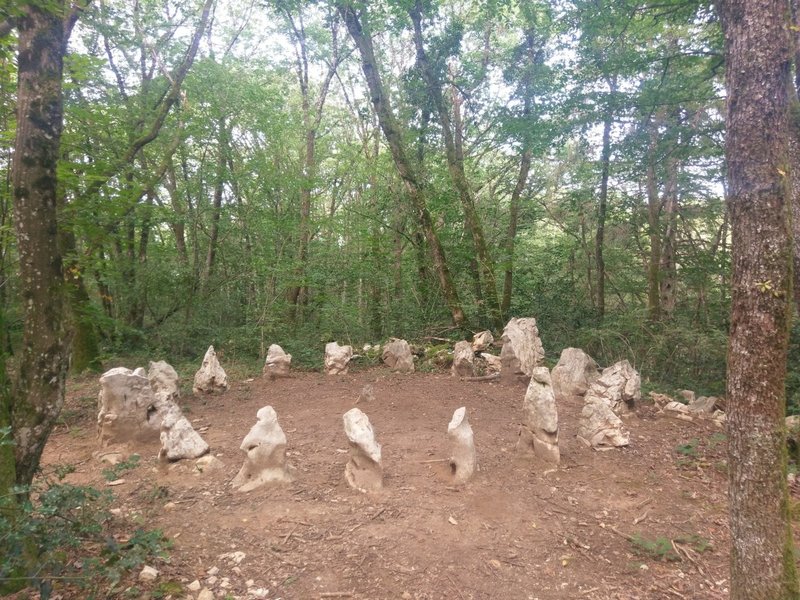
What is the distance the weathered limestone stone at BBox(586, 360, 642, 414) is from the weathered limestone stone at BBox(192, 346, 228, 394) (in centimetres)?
507

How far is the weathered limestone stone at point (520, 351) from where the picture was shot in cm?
721

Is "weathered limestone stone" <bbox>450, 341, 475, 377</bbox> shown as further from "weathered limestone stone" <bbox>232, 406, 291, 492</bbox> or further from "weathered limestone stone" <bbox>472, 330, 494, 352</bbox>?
"weathered limestone stone" <bbox>232, 406, 291, 492</bbox>

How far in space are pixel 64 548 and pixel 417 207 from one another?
7.37 m

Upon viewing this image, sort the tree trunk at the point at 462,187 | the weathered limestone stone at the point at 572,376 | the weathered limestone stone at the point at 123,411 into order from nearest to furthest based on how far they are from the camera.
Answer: the weathered limestone stone at the point at 123,411, the weathered limestone stone at the point at 572,376, the tree trunk at the point at 462,187

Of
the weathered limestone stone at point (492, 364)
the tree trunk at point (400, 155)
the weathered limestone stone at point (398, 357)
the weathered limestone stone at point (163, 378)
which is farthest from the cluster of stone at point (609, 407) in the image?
the weathered limestone stone at point (163, 378)

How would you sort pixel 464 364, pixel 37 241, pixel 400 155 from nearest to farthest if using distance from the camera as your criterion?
pixel 37 241, pixel 464 364, pixel 400 155

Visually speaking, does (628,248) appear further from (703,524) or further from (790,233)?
(790,233)

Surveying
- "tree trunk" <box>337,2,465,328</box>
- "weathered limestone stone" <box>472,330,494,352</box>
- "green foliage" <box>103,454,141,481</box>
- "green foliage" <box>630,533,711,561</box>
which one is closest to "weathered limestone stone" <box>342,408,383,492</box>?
"green foliage" <box>103,454,141,481</box>

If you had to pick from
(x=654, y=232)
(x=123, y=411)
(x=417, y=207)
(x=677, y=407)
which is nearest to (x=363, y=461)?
(x=123, y=411)

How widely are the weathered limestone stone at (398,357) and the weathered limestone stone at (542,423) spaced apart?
12.1 ft

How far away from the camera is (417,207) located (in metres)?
8.91

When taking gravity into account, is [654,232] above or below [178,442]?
above

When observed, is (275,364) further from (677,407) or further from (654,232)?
(654,232)

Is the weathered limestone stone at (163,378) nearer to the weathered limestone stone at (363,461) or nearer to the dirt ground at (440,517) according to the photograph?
the dirt ground at (440,517)
